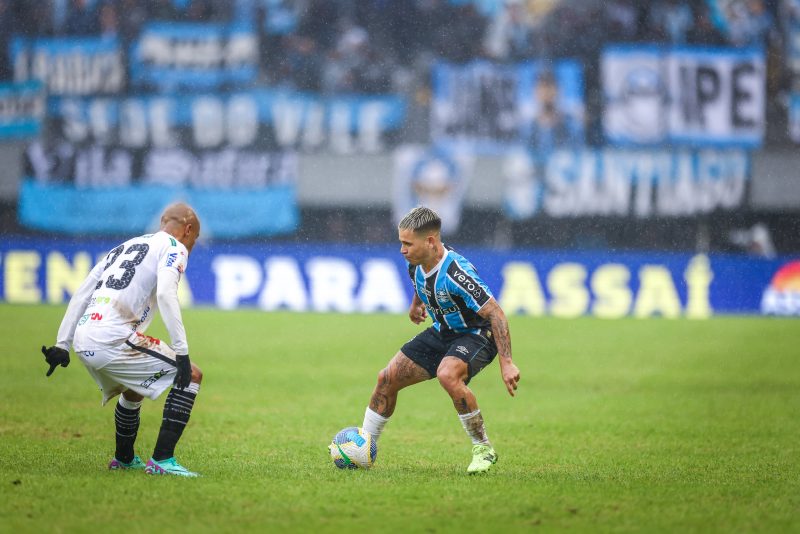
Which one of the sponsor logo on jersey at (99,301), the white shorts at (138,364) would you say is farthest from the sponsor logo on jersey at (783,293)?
the sponsor logo on jersey at (99,301)

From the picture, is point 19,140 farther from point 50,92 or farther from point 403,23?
point 403,23

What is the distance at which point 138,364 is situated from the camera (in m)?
7.11

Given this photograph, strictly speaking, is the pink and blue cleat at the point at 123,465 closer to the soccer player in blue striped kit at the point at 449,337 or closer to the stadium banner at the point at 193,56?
the soccer player in blue striped kit at the point at 449,337

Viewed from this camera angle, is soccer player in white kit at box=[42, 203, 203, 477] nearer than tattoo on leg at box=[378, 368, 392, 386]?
Yes

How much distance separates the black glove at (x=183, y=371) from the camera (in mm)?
6910

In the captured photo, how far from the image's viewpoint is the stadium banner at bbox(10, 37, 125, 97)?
1174 inches

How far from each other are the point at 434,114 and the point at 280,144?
4030mm

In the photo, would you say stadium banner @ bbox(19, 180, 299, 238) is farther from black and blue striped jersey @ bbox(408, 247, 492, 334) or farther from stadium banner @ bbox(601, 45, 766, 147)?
black and blue striped jersey @ bbox(408, 247, 492, 334)

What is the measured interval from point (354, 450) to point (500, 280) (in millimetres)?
17868

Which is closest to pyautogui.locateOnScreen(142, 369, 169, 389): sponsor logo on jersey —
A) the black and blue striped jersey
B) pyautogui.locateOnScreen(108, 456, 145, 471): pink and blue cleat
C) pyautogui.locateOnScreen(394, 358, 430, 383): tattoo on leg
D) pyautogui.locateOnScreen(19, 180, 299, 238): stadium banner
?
pyautogui.locateOnScreen(108, 456, 145, 471): pink and blue cleat

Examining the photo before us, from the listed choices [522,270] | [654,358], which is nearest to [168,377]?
[654,358]

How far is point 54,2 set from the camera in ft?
99.2

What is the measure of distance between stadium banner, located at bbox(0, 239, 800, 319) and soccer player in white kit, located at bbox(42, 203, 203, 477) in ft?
58.7

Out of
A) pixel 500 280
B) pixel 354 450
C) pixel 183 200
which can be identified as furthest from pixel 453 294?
pixel 183 200
